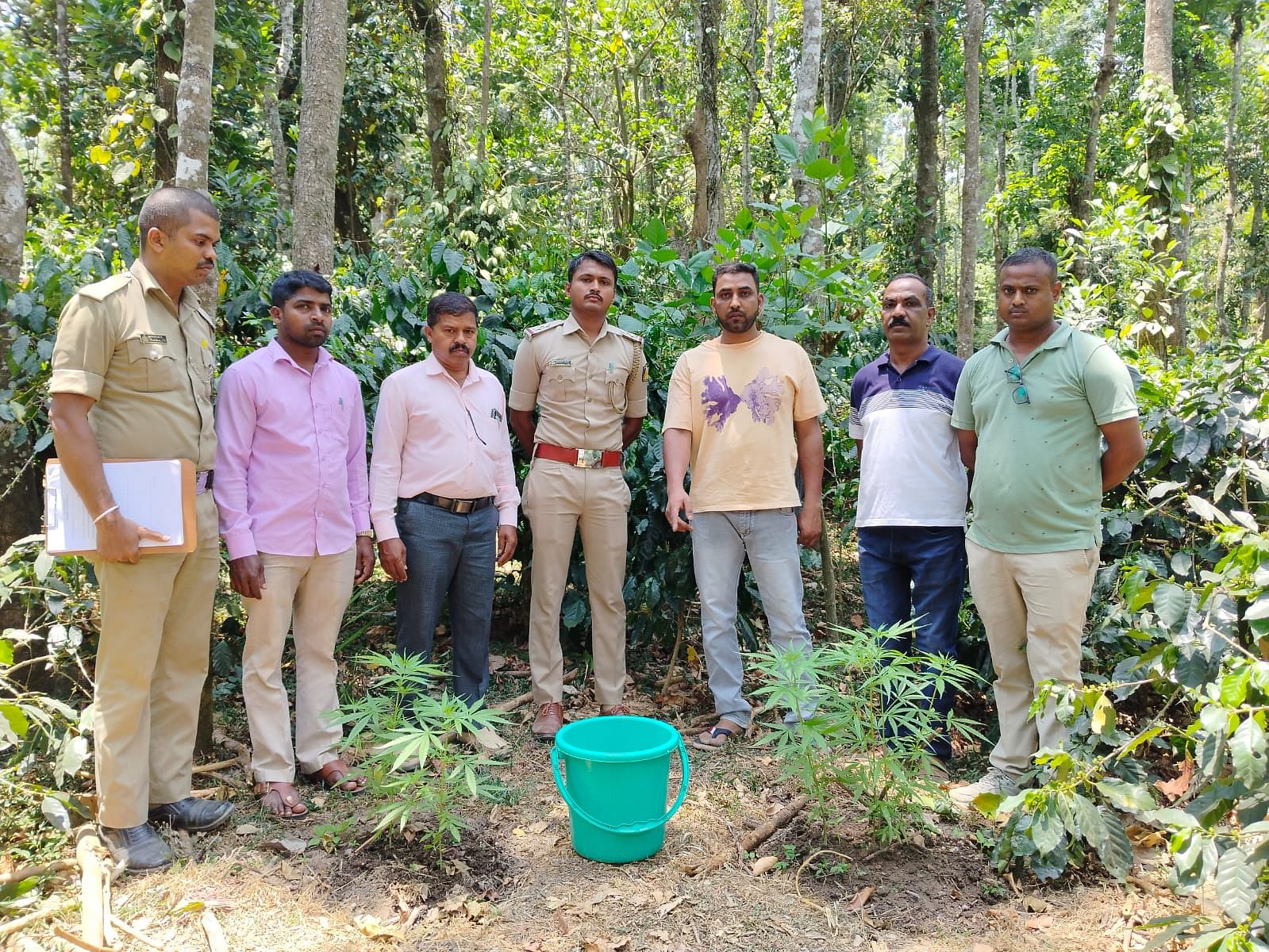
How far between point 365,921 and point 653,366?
2871 mm

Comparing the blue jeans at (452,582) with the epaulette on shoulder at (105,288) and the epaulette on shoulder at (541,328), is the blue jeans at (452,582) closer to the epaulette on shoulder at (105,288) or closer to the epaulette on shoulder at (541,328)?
the epaulette on shoulder at (541,328)

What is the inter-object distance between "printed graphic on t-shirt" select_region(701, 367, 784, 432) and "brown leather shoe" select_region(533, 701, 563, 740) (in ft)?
4.84

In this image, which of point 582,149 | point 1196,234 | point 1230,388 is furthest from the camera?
point 1196,234

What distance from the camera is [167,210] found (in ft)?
9.57

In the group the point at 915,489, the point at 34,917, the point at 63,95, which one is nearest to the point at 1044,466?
the point at 915,489

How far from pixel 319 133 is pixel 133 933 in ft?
13.6

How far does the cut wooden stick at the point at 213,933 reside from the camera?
2533 millimetres

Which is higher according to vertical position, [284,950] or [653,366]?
[653,366]

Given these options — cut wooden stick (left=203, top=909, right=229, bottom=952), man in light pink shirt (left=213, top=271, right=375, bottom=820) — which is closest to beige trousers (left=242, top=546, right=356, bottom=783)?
man in light pink shirt (left=213, top=271, right=375, bottom=820)

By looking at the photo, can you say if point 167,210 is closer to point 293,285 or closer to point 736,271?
point 293,285

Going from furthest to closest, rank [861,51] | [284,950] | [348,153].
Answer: [861,51]
[348,153]
[284,950]

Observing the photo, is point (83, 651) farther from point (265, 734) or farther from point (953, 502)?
point (953, 502)

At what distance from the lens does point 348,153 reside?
11.3m

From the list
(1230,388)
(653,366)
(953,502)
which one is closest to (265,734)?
(653,366)
